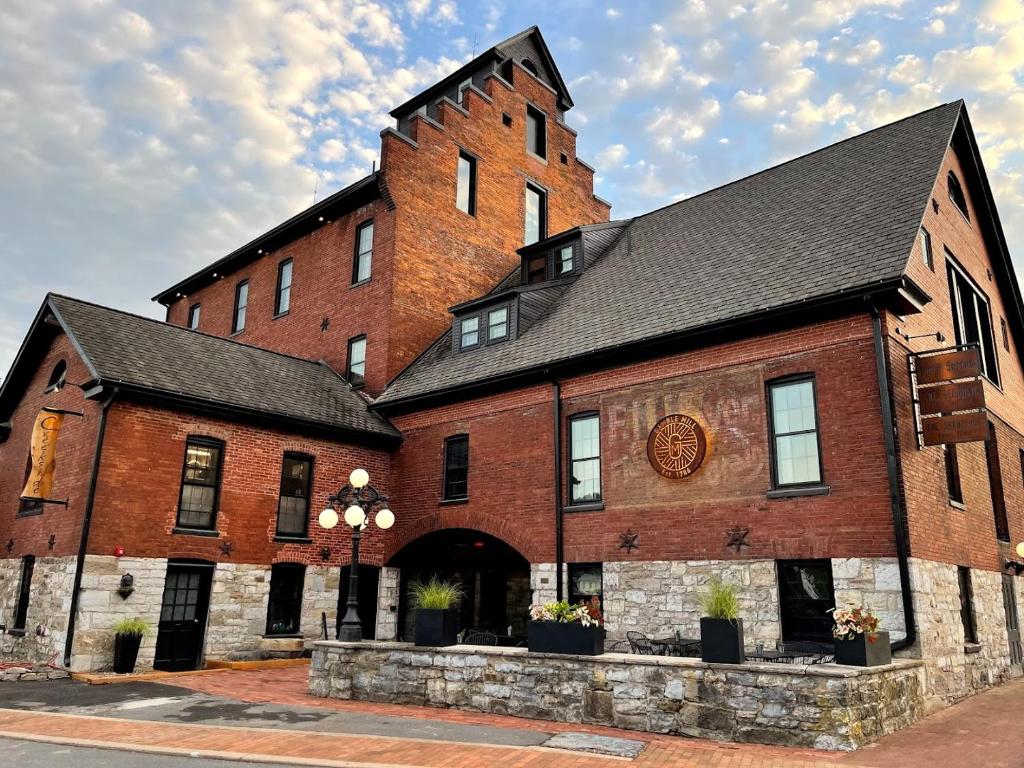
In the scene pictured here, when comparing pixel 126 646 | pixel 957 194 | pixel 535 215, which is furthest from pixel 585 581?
pixel 535 215

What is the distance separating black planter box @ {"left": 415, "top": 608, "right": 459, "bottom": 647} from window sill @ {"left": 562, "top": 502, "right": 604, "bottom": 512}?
4163mm

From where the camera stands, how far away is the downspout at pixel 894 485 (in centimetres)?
1129

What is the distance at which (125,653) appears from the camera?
14867 millimetres

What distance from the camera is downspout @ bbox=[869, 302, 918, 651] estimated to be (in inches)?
444

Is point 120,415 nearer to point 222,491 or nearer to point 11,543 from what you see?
point 222,491

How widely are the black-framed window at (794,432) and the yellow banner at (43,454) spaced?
1501 cm

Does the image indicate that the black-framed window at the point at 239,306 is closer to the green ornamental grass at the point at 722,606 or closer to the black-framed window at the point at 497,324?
the black-framed window at the point at 497,324

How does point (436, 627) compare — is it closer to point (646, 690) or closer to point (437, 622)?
point (437, 622)

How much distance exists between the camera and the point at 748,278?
615 inches

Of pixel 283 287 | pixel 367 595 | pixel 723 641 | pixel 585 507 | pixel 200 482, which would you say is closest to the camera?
pixel 723 641

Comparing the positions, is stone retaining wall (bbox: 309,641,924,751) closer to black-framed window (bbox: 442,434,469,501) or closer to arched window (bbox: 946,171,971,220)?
black-framed window (bbox: 442,434,469,501)

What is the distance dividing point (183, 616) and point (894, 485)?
46.2ft

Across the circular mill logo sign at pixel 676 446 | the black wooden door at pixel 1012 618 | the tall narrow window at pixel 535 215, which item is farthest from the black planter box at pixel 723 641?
the tall narrow window at pixel 535 215

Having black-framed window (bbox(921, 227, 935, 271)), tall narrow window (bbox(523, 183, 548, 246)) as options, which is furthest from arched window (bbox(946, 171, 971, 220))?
tall narrow window (bbox(523, 183, 548, 246))
